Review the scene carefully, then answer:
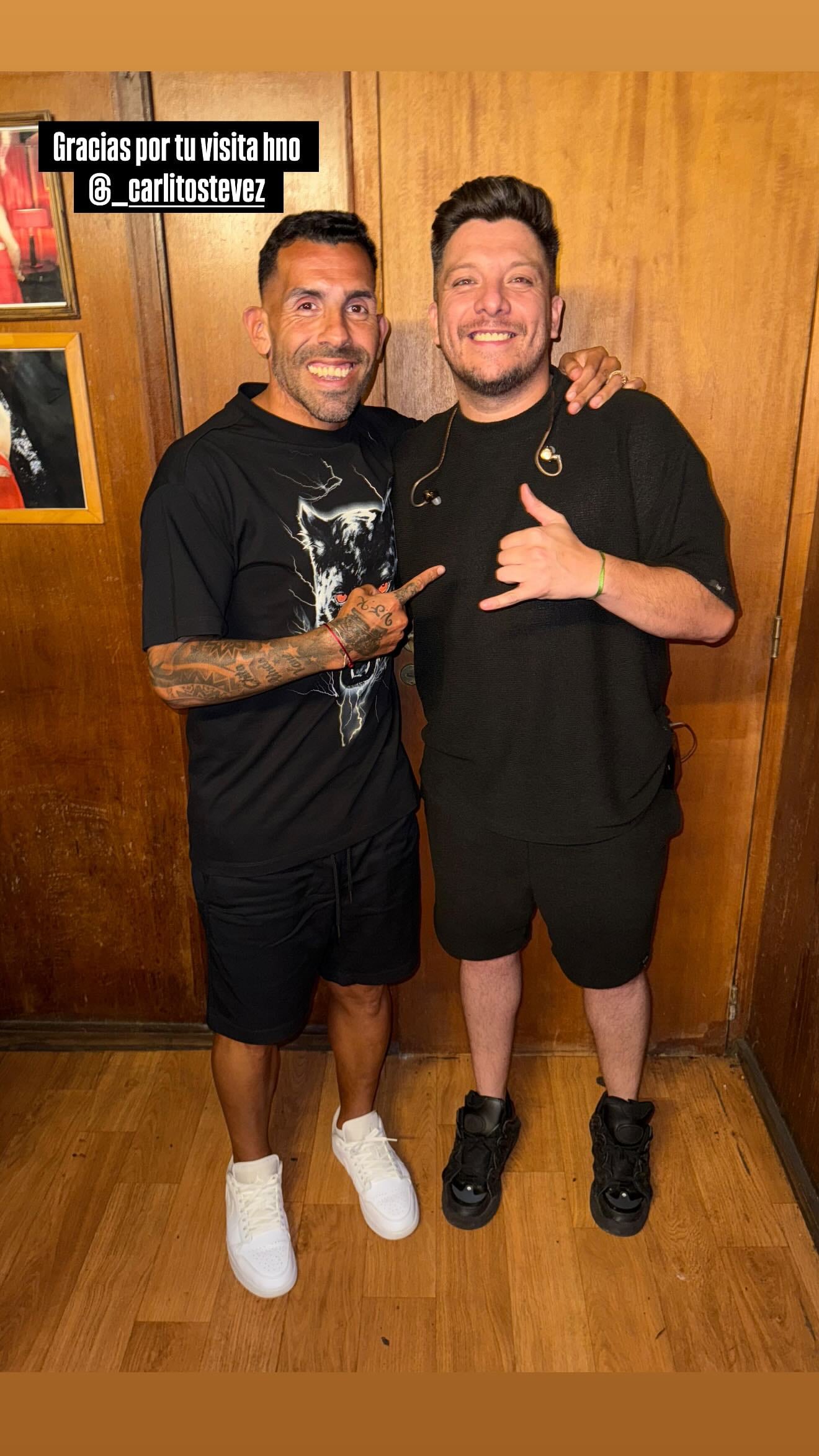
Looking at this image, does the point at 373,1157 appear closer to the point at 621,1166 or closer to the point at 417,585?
the point at 621,1166

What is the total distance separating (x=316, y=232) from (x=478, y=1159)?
6.05 feet

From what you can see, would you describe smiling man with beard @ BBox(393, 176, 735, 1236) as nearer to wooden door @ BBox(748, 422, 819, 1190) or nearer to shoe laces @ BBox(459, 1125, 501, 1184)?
shoe laces @ BBox(459, 1125, 501, 1184)

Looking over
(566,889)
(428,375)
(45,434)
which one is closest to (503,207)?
(428,375)

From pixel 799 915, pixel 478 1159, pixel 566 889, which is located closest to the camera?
pixel 566 889

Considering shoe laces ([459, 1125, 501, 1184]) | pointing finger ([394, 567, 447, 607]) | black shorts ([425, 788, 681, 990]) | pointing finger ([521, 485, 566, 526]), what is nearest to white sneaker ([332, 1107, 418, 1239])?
shoe laces ([459, 1125, 501, 1184])

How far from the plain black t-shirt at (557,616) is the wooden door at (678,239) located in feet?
1.11

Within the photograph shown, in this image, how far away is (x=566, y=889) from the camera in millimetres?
1745

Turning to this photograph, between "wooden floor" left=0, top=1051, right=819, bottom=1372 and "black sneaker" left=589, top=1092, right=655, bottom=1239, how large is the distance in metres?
0.04

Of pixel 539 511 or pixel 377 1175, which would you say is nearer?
pixel 539 511

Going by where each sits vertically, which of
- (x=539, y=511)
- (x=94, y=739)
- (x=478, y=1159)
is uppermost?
(x=539, y=511)

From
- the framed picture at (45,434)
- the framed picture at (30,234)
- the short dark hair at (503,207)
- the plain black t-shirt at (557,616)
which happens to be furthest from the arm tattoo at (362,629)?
the framed picture at (30,234)

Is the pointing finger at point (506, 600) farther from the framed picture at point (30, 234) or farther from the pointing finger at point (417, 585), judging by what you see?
the framed picture at point (30, 234)

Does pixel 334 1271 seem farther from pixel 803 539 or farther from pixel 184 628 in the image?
pixel 803 539

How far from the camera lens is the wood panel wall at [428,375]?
5.84 ft
